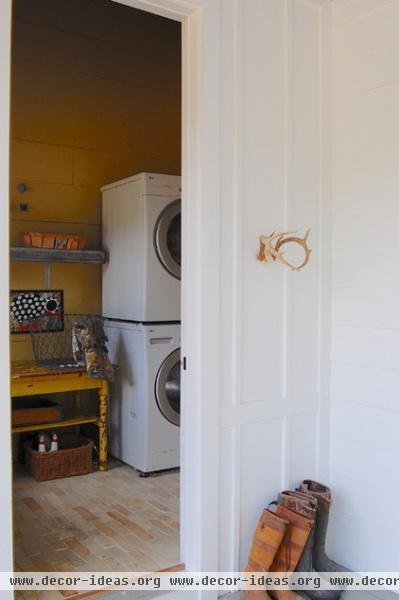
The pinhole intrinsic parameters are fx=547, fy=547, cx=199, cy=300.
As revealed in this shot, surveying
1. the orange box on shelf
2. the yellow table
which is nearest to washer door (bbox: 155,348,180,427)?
the yellow table

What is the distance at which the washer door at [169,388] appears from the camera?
12.2 ft

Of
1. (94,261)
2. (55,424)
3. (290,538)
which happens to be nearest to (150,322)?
(94,261)

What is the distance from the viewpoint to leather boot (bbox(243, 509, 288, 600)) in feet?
7.39

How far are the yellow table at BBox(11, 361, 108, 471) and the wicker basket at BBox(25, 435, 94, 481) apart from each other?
128 millimetres

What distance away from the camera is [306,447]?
2756mm

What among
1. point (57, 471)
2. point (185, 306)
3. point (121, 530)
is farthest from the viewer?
point (57, 471)

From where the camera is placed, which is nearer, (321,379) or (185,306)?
(185,306)

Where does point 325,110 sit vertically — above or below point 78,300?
above

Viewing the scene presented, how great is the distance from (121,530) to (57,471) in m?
0.95

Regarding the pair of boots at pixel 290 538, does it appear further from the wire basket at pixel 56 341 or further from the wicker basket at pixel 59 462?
the wire basket at pixel 56 341

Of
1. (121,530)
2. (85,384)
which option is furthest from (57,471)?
(121,530)

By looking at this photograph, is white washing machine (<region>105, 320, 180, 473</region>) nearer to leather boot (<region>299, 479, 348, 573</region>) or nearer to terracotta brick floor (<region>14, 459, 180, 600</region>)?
terracotta brick floor (<region>14, 459, 180, 600</region>)

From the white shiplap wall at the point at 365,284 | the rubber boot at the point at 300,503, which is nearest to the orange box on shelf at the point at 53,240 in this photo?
the white shiplap wall at the point at 365,284

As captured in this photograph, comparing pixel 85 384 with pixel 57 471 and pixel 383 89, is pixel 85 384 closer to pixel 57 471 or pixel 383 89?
pixel 57 471
